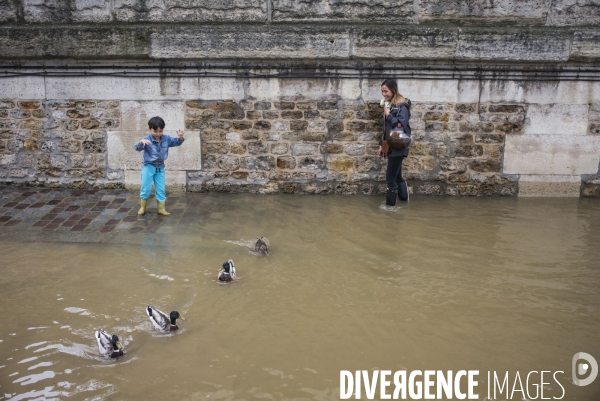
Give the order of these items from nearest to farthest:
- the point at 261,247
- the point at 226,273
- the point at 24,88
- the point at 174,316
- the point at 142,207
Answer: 1. the point at 174,316
2. the point at 226,273
3. the point at 261,247
4. the point at 142,207
5. the point at 24,88

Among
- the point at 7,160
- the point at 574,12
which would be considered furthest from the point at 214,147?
the point at 574,12

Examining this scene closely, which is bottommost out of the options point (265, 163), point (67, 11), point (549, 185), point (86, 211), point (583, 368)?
point (583, 368)

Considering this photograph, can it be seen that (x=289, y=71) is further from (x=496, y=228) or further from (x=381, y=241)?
(x=496, y=228)

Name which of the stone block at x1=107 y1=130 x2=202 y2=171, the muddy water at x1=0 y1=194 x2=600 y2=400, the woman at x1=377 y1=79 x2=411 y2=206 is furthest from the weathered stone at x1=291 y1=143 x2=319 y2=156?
the stone block at x1=107 y1=130 x2=202 y2=171

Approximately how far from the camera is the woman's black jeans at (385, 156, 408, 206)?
7.15 m

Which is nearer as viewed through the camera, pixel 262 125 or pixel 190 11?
pixel 190 11

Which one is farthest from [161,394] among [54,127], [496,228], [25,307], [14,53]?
[14,53]

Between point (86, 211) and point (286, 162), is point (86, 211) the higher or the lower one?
the lower one

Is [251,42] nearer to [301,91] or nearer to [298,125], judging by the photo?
[301,91]

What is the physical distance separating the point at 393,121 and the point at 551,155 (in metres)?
2.46

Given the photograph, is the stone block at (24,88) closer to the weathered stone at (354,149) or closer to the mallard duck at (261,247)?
the mallard duck at (261,247)

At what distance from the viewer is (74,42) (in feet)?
24.0

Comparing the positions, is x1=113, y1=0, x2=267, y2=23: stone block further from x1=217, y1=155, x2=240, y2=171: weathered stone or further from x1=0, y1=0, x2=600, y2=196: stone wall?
x1=217, y1=155, x2=240, y2=171: weathered stone

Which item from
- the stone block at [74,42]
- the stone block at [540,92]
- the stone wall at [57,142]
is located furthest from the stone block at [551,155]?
the stone wall at [57,142]
